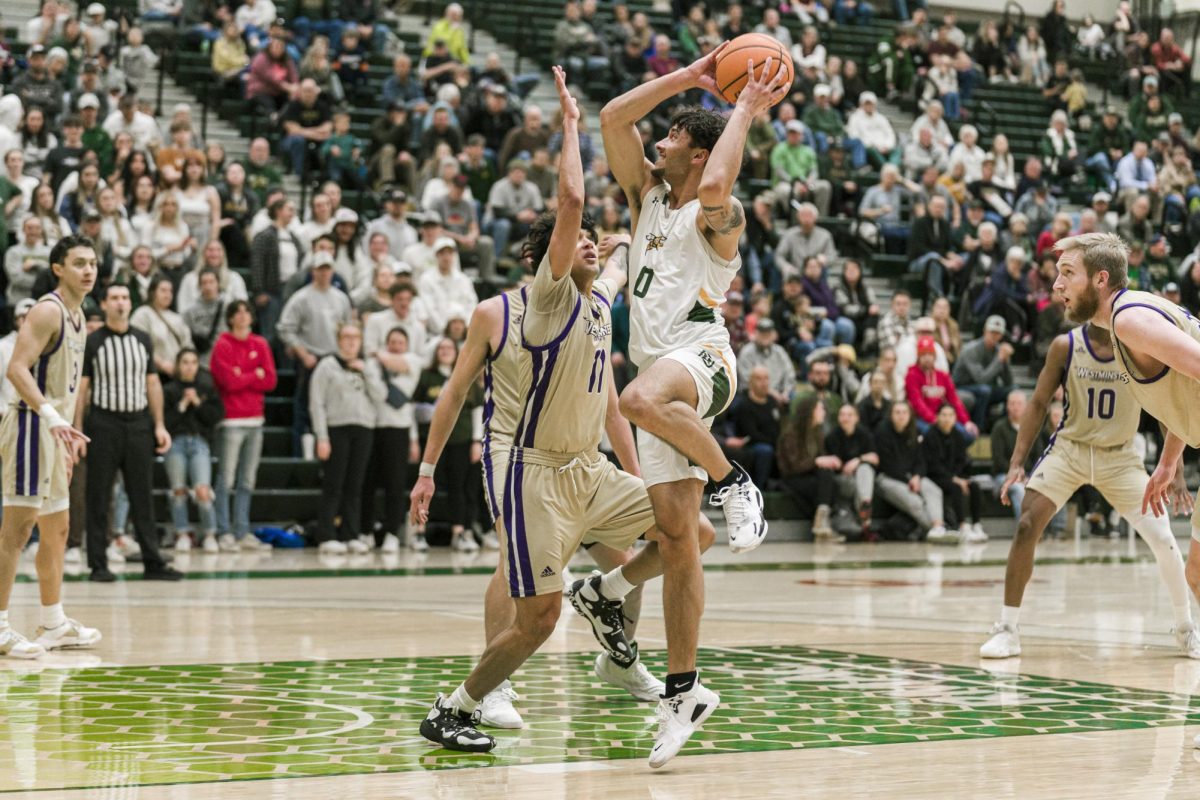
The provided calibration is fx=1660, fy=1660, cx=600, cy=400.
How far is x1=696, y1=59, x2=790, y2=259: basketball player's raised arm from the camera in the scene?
5926 mm

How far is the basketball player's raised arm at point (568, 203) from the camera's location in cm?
575

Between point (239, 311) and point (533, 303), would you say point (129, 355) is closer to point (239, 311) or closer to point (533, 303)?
point (239, 311)

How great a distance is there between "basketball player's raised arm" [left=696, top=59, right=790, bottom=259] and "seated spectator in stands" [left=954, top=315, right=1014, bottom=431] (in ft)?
44.2

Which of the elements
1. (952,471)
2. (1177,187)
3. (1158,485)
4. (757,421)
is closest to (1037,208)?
(1177,187)

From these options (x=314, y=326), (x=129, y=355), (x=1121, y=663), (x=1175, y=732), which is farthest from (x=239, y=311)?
(x=1175, y=732)

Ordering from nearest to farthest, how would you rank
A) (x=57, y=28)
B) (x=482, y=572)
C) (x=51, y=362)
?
1. (x=51, y=362)
2. (x=482, y=572)
3. (x=57, y=28)

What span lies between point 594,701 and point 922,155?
1744 centimetres

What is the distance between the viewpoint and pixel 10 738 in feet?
20.1

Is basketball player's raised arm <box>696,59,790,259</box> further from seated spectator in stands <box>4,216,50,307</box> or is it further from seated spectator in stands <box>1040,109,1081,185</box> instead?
seated spectator in stands <box>1040,109,1081,185</box>

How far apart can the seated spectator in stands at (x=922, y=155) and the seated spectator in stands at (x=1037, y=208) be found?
4.14 ft

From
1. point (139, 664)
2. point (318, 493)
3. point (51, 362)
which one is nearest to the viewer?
point (139, 664)

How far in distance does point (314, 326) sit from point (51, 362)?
7051mm

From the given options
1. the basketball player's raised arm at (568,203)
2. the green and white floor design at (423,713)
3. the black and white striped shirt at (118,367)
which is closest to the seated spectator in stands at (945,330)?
the black and white striped shirt at (118,367)

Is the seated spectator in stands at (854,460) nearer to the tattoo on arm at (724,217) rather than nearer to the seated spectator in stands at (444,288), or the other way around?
the seated spectator in stands at (444,288)
